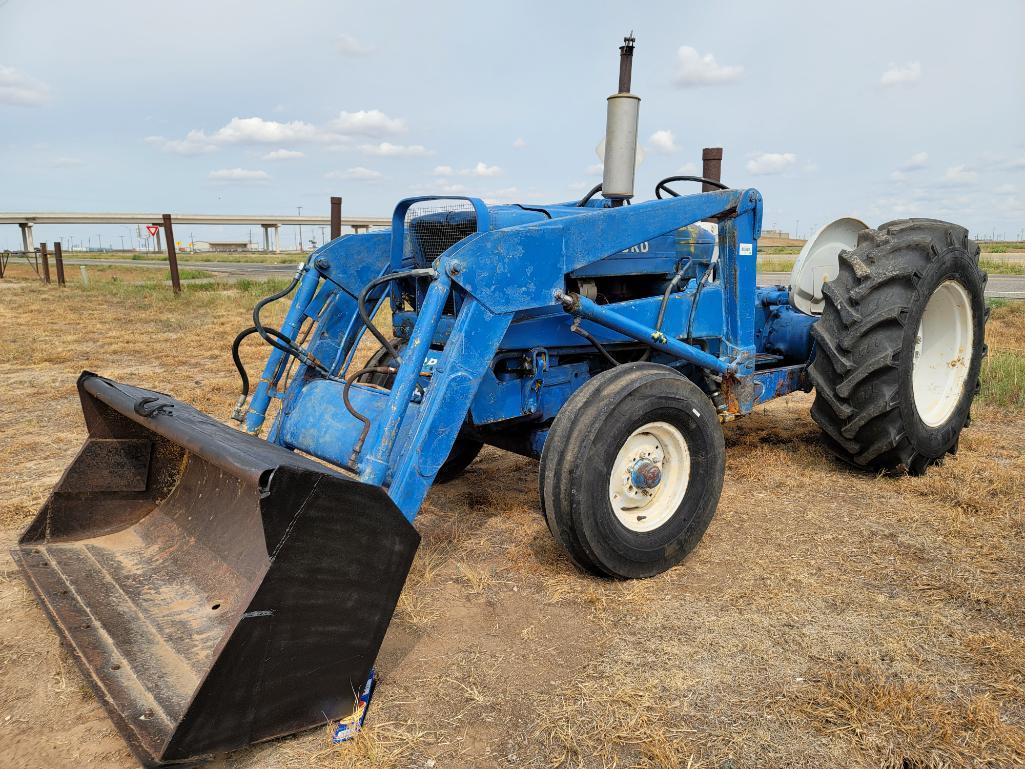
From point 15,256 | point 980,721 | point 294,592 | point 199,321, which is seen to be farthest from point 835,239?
point 15,256

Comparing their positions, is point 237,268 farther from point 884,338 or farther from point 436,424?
point 436,424

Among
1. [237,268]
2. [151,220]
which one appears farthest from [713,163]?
[151,220]

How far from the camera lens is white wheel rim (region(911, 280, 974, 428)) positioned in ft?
16.8

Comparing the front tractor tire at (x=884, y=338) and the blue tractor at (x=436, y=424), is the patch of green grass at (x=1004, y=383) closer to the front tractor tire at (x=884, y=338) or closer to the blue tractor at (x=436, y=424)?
the blue tractor at (x=436, y=424)

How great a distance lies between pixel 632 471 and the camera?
3.44 metres

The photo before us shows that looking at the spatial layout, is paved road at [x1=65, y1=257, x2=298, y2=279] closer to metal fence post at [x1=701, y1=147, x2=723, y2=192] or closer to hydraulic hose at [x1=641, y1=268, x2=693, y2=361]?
metal fence post at [x1=701, y1=147, x2=723, y2=192]

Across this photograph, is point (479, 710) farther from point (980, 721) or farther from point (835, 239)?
point (835, 239)

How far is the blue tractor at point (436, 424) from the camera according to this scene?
2.36 m

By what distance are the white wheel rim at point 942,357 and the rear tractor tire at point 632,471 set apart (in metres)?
2.30

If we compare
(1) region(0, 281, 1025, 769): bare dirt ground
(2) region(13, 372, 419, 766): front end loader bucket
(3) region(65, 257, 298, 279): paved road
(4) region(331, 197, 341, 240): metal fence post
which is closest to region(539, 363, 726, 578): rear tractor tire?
(1) region(0, 281, 1025, 769): bare dirt ground

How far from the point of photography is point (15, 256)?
51.9 meters

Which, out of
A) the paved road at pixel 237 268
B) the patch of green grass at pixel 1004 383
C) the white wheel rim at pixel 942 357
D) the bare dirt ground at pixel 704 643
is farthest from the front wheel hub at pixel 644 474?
the paved road at pixel 237 268

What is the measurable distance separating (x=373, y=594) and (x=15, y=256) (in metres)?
60.5

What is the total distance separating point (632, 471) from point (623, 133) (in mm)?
1913
